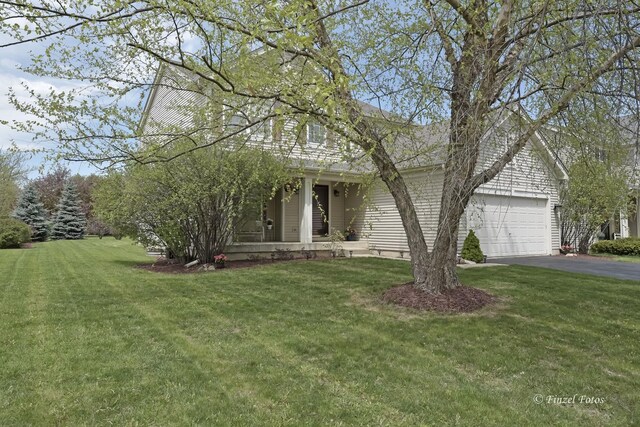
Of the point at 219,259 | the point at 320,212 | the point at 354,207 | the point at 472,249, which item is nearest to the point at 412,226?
the point at 219,259

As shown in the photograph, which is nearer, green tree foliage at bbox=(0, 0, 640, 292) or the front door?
green tree foliage at bbox=(0, 0, 640, 292)

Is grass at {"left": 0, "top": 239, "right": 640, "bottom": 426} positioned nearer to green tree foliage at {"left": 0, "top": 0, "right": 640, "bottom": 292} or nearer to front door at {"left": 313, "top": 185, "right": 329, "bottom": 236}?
Result: green tree foliage at {"left": 0, "top": 0, "right": 640, "bottom": 292}

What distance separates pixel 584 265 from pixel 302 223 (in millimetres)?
8704

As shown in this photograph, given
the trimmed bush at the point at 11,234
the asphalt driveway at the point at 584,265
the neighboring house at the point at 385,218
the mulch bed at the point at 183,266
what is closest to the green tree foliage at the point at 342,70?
the mulch bed at the point at 183,266

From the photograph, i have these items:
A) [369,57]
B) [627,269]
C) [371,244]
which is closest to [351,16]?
[369,57]

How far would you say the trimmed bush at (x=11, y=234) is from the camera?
18.4 meters

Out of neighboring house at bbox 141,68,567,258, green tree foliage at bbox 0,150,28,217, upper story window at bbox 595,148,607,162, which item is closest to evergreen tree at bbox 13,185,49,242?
green tree foliage at bbox 0,150,28,217

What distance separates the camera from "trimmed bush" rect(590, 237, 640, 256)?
16203 millimetres

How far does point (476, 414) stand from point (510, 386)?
0.74m

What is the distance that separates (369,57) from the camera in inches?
284

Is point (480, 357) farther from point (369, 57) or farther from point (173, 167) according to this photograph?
point (173, 167)

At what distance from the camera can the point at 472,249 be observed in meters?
12.6

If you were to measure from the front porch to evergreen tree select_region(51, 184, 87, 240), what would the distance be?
2104cm

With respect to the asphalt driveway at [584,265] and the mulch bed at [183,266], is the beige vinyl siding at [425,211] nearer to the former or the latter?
the asphalt driveway at [584,265]
